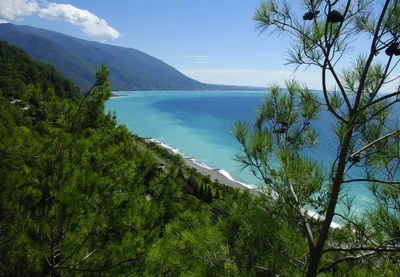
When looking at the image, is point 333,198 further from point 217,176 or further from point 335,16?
point 217,176

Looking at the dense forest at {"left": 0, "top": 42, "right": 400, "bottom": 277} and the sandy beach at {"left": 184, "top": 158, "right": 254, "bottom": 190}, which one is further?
the sandy beach at {"left": 184, "top": 158, "right": 254, "bottom": 190}

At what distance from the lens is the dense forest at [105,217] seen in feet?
7.45

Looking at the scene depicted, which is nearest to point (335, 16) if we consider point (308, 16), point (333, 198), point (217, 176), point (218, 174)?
point (308, 16)

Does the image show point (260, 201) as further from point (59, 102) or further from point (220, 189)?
point (220, 189)

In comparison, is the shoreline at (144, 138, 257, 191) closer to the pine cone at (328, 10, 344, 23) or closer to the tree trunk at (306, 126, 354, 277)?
the tree trunk at (306, 126, 354, 277)

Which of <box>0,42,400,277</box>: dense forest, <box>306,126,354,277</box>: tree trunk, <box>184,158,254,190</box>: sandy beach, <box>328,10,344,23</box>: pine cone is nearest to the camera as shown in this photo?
<box>328,10,344,23</box>: pine cone

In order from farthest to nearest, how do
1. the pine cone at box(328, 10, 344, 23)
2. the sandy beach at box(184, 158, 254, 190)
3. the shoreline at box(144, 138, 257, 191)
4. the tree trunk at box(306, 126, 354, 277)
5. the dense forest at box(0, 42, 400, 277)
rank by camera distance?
the shoreline at box(144, 138, 257, 191) < the sandy beach at box(184, 158, 254, 190) < the dense forest at box(0, 42, 400, 277) < the tree trunk at box(306, 126, 354, 277) < the pine cone at box(328, 10, 344, 23)

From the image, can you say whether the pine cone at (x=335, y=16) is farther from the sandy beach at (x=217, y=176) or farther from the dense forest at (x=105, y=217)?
the sandy beach at (x=217, y=176)

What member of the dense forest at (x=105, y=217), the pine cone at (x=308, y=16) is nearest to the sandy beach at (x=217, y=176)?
the dense forest at (x=105, y=217)

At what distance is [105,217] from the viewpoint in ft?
9.44

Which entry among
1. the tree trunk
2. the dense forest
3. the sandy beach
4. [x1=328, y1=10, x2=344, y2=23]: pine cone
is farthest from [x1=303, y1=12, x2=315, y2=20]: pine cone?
the sandy beach

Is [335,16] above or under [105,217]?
above

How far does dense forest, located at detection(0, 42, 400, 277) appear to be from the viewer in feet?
7.45

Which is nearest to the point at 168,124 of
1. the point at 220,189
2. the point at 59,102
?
the point at 220,189
